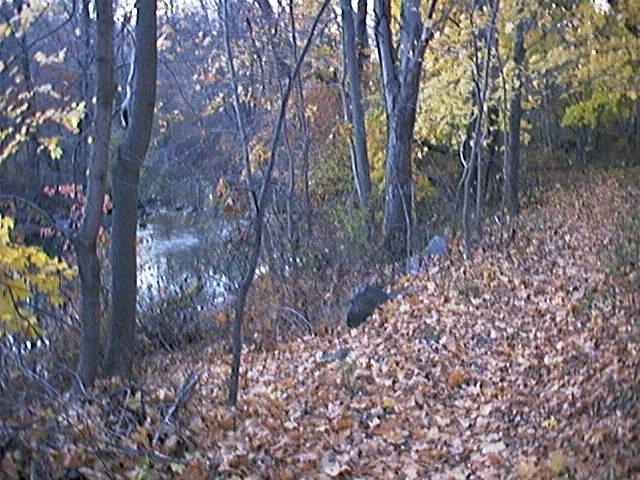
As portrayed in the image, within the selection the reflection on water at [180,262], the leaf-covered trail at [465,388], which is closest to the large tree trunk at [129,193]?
the leaf-covered trail at [465,388]

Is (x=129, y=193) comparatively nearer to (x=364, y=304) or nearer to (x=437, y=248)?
(x=364, y=304)

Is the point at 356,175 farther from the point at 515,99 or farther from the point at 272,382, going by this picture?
the point at 272,382

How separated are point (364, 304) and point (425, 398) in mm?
4178

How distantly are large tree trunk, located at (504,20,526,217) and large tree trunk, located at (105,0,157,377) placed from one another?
9.88 meters

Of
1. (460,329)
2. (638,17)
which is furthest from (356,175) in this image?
(460,329)

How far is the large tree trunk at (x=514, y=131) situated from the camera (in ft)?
55.0

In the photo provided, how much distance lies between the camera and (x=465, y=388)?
8.09 metres

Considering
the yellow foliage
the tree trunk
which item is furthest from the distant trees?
the yellow foliage

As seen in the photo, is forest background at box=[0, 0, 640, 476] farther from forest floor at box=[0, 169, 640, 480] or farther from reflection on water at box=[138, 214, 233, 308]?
forest floor at box=[0, 169, 640, 480]

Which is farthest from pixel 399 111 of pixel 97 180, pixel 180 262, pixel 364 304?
pixel 97 180

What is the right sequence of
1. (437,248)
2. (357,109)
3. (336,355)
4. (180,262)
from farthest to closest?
(180,262) → (357,109) → (437,248) → (336,355)

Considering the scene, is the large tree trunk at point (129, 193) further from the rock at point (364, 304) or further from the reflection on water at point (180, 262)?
the reflection on water at point (180, 262)

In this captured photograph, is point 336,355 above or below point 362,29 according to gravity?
below

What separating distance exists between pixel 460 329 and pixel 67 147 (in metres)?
18.1
